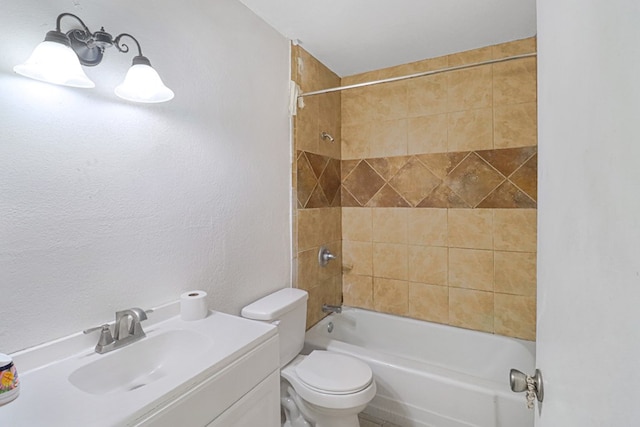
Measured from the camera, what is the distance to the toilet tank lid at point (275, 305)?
1.50m

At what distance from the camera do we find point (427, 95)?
2.27m

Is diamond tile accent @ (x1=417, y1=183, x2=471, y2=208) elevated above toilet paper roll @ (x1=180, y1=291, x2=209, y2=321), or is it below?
above

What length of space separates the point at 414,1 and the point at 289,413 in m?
2.36

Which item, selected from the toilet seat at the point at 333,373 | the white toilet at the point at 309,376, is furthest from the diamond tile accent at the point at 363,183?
the toilet seat at the point at 333,373

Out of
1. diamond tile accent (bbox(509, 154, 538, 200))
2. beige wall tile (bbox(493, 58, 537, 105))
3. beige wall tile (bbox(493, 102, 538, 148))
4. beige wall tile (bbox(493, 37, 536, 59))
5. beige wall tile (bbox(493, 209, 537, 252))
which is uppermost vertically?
beige wall tile (bbox(493, 37, 536, 59))

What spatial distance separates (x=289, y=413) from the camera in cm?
164

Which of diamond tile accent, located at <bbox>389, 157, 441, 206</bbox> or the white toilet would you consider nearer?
the white toilet

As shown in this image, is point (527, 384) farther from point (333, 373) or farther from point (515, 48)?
point (515, 48)

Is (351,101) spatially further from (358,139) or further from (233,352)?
(233,352)

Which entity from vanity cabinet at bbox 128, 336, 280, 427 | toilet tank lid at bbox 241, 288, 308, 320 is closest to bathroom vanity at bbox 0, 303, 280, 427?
vanity cabinet at bbox 128, 336, 280, 427

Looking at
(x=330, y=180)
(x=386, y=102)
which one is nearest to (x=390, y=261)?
(x=330, y=180)

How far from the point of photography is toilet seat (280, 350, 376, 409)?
1.37 metres

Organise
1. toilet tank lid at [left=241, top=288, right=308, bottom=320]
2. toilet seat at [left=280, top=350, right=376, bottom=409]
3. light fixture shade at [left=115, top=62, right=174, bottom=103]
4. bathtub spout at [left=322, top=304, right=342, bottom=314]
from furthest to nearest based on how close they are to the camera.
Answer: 1. bathtub spout at [left=322, top=304, right=342, bottom=314]
2. toilet tank lid at [left=241, top=288, right=308, bottom=320]
3. toilet seat at [left=280, top=350, right=376, bottom=409]
4. light fixture shade at [left=115, top=62, right=174, bottom=103]

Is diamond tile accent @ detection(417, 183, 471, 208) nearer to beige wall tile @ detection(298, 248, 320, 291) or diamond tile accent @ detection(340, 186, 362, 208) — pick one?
diamond tile accent @ detection(340, 186, 362, 208)
